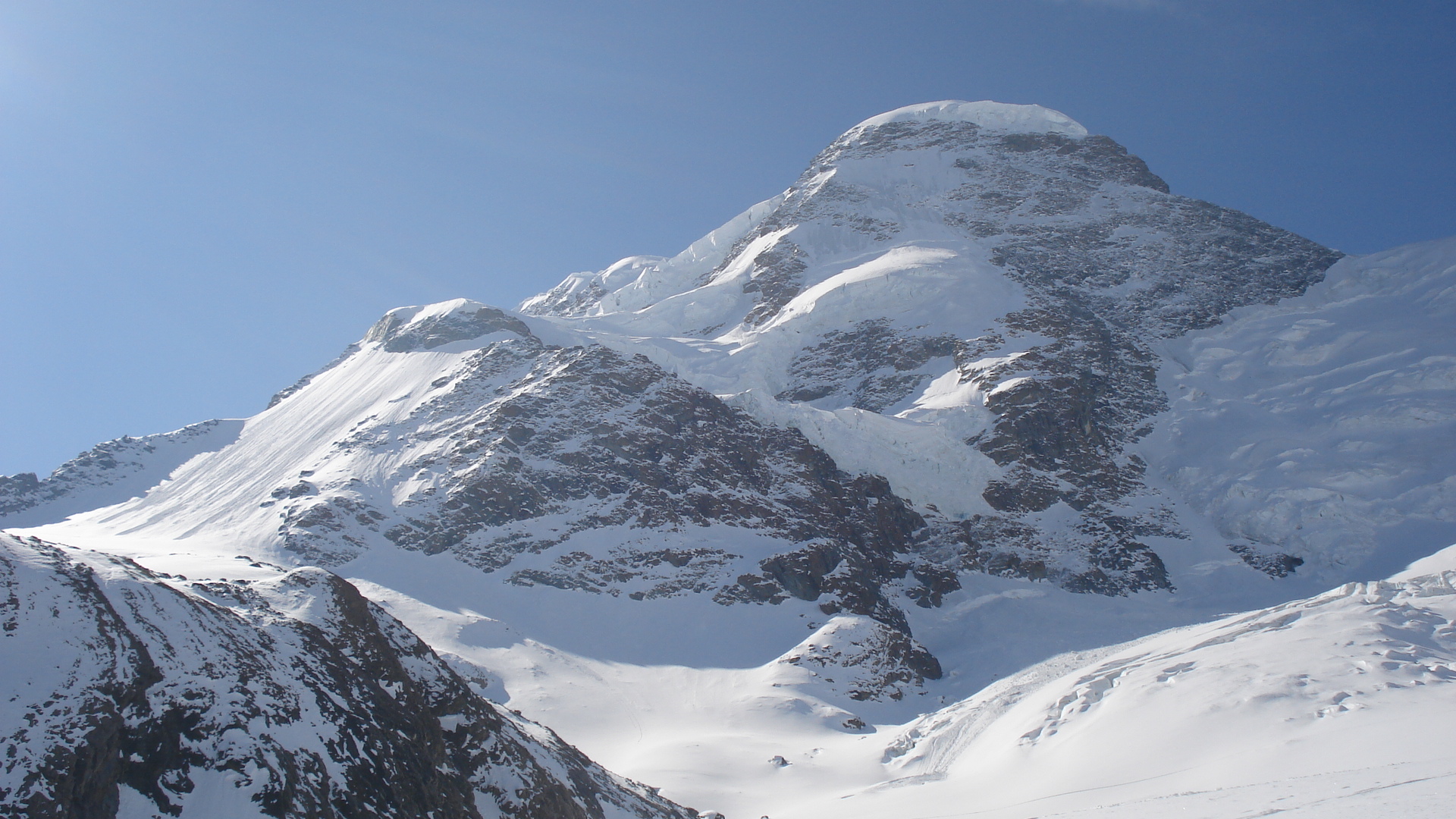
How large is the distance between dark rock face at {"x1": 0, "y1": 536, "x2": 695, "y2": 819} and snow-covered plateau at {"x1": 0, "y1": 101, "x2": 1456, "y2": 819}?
0.21 feet

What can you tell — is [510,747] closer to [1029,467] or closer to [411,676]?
[411,676]

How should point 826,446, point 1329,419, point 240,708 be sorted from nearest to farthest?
1. point 240,708
2. point 1329,419
3. point 826,446

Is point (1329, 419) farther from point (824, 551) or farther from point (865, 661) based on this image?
point (865, 661)

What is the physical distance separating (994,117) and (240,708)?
528 feet

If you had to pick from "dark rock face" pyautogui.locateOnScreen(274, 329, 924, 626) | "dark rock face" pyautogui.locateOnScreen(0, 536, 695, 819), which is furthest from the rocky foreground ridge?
"dark rock face" pyautogui.locateOnScreen(0, 536, 695, 819)

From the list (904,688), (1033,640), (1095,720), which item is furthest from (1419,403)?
(1095,720)

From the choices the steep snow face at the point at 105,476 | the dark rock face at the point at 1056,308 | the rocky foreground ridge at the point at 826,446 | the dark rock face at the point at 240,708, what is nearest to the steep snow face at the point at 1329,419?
the rocky foreground ridge at the point at 826,446

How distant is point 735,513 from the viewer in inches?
2549

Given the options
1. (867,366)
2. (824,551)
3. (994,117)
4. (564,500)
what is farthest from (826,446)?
(994,117)

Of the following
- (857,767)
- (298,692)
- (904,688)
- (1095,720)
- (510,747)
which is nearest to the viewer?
(298,692)

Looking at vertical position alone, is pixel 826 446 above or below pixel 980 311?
below

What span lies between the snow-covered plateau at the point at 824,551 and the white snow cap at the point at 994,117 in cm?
2135

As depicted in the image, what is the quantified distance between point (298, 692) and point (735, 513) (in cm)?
5166

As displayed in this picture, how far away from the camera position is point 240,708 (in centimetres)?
1245
